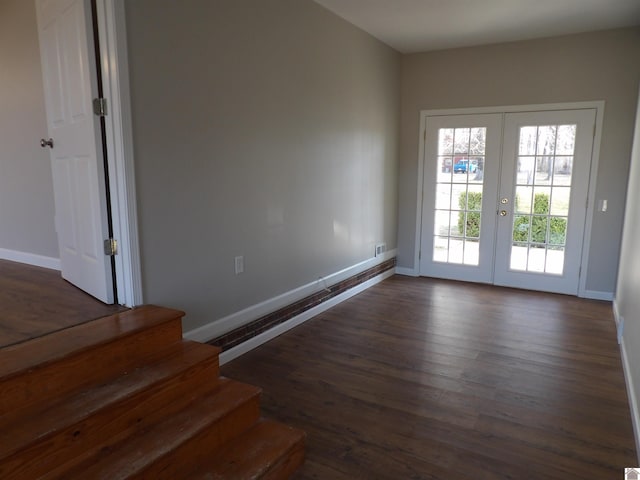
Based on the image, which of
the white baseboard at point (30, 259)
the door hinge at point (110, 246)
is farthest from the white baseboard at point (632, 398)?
the white baseboard at point (30, 259)

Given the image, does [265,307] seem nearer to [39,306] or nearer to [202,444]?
[39,306]

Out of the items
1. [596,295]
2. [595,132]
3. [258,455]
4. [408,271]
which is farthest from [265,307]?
[595,132]

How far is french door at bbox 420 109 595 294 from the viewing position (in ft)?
15.3

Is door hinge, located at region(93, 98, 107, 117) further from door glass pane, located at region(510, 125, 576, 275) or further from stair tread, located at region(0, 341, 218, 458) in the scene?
door glass pane, located at region(510, 125, 576, 275)

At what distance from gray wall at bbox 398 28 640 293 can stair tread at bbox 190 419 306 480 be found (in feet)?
13.3

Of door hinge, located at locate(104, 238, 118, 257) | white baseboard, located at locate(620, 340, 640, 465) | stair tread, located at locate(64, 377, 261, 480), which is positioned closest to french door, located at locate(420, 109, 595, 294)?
white baseboard, located at locate(620, 340, 640, 465)

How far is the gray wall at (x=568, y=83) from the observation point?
4352mm

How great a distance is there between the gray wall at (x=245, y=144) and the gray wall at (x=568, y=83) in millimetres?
859

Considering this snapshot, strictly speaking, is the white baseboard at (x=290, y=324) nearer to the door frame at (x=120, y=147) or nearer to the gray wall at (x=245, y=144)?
the gray wall at (x=245, y=144)

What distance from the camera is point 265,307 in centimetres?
344

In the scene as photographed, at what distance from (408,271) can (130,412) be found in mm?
4360

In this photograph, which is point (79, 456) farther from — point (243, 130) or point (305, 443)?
point (243, 130)

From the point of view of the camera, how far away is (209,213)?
286 centimetres

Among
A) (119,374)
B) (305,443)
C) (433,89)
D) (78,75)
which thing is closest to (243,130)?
(78,75)
